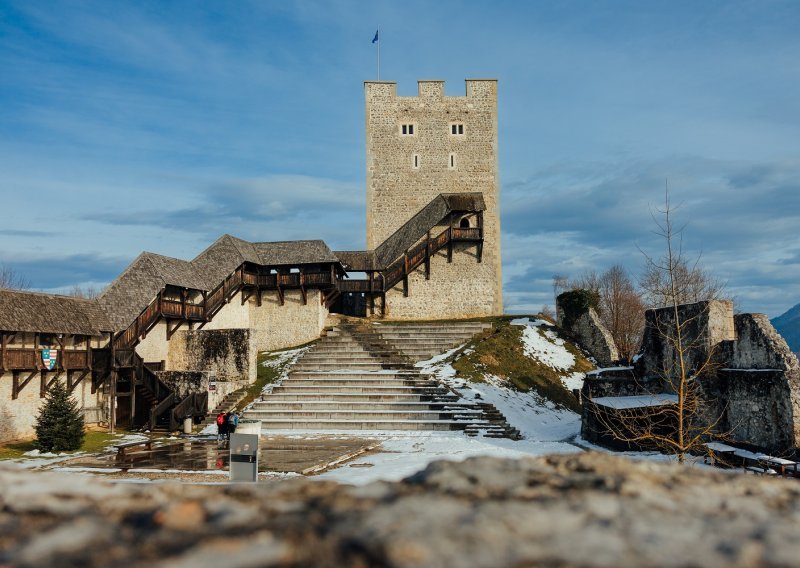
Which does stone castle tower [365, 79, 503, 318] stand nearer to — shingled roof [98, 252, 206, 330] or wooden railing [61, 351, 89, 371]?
shingled roof [98, 252, 206, 330]

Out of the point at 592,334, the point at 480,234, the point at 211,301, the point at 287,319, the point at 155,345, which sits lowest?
the point at 155,345

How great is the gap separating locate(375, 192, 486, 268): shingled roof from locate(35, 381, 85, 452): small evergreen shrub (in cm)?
2414

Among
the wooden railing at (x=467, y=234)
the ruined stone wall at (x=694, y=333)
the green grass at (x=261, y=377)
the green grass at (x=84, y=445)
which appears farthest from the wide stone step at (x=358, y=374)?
the wooden railing at (x=467, y=234)

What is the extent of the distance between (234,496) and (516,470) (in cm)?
122

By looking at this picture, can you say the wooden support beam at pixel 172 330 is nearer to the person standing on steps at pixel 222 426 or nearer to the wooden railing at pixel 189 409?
the wooden railing at pixel 189 409

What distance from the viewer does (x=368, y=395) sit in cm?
2675

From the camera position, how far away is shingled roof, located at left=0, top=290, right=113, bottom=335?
23.6 metres

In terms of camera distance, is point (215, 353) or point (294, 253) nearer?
point (215, 353)

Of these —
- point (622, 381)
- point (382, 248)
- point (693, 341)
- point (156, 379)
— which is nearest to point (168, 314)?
point (156, 379)

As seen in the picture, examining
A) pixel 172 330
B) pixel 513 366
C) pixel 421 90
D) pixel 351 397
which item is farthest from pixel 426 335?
pixel 421 90

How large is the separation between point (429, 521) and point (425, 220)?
4187cm

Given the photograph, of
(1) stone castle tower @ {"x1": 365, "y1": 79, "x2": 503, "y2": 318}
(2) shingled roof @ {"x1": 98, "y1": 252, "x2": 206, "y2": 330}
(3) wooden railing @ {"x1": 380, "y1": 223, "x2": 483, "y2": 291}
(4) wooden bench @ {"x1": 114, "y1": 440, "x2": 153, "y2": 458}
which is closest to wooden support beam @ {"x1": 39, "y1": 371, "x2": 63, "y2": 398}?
(2) shingled roof @ {"x1": 98, "y1": 252, "x2": 206, "y2": 330}

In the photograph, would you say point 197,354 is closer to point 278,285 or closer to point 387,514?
point 278,285

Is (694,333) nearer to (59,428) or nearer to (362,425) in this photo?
(362,425)
